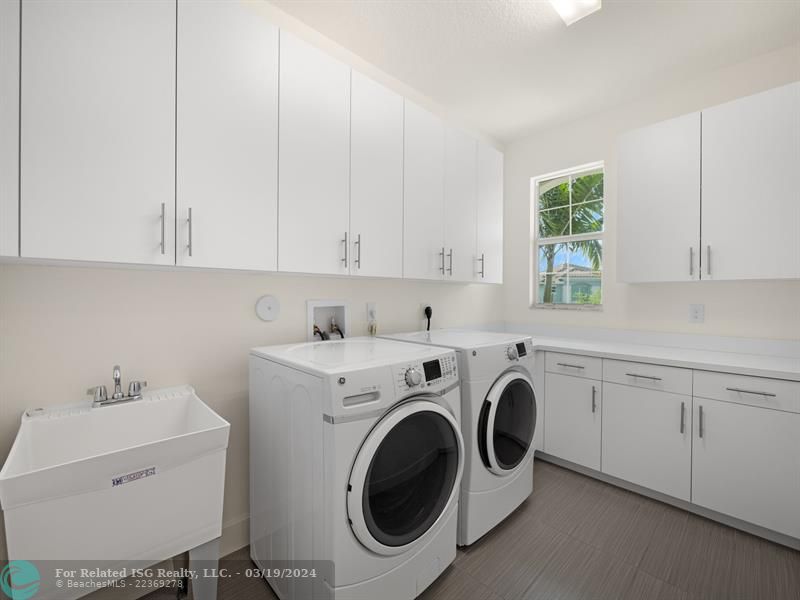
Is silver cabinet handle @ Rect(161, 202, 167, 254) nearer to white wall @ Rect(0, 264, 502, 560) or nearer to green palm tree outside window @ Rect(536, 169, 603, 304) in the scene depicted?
white wall @ Rect(0, 264, 502, 560)

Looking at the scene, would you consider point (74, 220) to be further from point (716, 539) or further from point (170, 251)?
point (716, 539)

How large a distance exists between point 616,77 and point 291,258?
8.06 feet

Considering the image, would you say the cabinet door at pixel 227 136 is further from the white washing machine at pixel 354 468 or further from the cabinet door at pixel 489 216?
the cabinet door at pixel 489 216

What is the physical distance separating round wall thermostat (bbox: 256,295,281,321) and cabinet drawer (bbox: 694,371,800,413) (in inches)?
90.5

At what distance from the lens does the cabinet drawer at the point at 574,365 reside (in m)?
2.34

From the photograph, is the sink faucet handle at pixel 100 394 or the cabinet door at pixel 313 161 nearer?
→ the sink faucet handle at pixel 100 394

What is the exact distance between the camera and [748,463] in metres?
1.82

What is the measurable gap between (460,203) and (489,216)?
36 centimetres

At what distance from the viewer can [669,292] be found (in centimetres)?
256

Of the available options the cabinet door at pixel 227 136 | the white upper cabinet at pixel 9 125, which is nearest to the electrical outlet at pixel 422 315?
the cabinet door at pixel 227 136

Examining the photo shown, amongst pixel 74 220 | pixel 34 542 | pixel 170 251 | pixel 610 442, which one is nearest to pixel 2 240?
pixel 74 220

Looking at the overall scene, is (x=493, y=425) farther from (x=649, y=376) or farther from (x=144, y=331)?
(x=144, y=331)

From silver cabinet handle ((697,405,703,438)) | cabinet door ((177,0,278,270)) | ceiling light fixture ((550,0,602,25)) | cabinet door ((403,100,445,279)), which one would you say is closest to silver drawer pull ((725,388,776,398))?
silver cabinet handle ((697,405,703,438))

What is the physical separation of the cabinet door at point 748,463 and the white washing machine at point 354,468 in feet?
4.72
